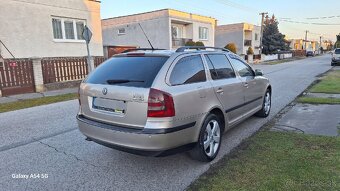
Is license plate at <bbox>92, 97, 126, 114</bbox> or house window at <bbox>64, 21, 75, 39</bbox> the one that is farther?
house window at <bbox>64, 21, 75, 39</bbox>

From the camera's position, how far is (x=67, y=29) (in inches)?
639

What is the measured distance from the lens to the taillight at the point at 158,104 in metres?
3.15

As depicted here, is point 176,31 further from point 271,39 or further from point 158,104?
point 271,39

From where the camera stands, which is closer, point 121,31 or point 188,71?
point 188,71

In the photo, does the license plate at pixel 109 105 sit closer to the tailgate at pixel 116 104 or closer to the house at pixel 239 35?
the tailgate at pixel 116 104

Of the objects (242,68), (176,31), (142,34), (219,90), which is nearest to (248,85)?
(242,68)

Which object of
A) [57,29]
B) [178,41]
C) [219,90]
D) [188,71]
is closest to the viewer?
[188,71]

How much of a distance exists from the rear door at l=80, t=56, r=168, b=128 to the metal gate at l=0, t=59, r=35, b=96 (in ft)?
28.4

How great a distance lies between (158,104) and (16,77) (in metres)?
10.1

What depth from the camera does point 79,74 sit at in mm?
13812

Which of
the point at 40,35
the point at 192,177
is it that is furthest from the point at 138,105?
the point at 40,35

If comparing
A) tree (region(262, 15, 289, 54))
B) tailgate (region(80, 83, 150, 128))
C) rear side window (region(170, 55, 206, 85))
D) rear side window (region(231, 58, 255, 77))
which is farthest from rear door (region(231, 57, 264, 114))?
tree (region(262, 15, 289, 54))

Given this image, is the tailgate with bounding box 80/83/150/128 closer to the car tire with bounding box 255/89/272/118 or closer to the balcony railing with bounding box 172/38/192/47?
the car tire with bounding box 255/89/272/118

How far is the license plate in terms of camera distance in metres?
3.36
